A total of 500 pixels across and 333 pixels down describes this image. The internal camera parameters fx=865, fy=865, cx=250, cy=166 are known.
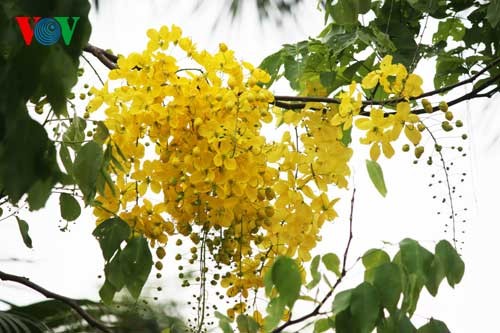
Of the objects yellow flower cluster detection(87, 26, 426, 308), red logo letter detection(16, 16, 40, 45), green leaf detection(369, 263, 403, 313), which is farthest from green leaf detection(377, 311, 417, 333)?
red logo letter detection(16, 16, 40, 45)

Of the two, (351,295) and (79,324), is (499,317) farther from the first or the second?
(351,295)

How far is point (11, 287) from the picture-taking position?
132 centimetres

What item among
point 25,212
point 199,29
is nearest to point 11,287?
point 25,212

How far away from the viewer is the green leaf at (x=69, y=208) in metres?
0.77

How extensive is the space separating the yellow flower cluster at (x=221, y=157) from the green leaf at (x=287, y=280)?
12 centimetres

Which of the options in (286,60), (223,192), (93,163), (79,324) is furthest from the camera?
(79,324)

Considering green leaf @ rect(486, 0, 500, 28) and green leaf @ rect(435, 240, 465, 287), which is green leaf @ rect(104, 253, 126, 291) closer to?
green leaf @ rect(435, 240, 465, 287)

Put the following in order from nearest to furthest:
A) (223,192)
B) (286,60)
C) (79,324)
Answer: (223,192), (286,60), (79,324)

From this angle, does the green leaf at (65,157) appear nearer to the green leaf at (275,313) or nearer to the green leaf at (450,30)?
the green leaf at (275,313)

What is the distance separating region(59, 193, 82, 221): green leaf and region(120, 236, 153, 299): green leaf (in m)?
0.07

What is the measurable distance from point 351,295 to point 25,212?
79 centimetres

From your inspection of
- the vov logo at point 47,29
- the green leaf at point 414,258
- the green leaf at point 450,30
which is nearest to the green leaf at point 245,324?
the green leaf at point 414,258

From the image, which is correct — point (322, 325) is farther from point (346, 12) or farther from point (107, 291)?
point (346, 12)

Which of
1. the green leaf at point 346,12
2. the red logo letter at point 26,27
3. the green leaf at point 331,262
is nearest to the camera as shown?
the red logo letter at point 26,27
